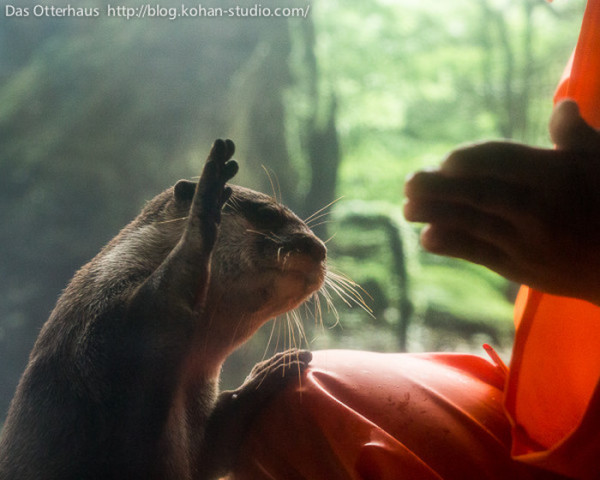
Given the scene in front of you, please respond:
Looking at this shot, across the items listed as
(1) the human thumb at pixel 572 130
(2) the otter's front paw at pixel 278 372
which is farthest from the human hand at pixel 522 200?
(2) the otter's front paw at pixel 278 372

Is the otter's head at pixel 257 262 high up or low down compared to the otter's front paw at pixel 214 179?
down

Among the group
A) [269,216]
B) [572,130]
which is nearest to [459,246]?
[572,130]

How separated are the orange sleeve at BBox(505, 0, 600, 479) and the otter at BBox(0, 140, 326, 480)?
374 millimetres

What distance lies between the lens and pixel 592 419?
0.69 meters

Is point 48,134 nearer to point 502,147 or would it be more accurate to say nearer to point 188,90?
point 188,90

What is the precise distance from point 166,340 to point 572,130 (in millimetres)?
559

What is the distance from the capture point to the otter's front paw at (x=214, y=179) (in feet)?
2.35

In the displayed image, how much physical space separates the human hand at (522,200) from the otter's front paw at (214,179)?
0.29 m

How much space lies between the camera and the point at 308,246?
0.92 metres

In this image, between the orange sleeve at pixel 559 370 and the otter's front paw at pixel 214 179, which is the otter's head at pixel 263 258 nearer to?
the otter's front paw at pixel 214 179

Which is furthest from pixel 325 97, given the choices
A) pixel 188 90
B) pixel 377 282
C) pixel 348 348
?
pixel 348 348

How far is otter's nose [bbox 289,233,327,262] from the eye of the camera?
0.92 meters

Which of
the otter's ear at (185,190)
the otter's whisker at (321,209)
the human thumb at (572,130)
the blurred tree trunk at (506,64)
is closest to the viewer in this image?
the human thumb at (572,130)

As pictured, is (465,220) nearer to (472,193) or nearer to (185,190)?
(472,193)
